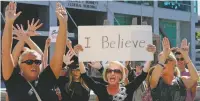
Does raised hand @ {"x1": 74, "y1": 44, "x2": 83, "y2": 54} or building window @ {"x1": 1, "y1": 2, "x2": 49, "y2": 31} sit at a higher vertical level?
building window @ {"x1": 1, "y1": 2, "x2": 49, "y2": 31}

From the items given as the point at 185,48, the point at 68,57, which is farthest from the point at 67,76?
the point at 185,48

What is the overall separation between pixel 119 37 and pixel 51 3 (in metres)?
20.8

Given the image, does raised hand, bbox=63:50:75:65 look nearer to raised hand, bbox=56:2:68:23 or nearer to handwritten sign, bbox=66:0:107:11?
raised hand, bbox=56:2:68:23

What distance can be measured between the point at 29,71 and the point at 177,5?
110 feet

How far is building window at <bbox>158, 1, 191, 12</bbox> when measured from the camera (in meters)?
34.5

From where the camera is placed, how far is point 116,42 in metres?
4.88

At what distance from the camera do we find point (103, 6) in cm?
2895

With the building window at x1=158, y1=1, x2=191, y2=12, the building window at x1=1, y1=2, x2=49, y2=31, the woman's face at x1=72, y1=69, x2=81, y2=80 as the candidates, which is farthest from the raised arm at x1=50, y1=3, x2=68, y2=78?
the building window at x1=158, y1=1, x2=191, y2=12

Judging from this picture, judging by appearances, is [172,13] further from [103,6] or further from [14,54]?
[14,54]

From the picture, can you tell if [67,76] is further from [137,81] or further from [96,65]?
[137,81]

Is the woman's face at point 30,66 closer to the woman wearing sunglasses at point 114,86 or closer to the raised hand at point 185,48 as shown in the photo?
the woman wearing sunglasses at point 114,86

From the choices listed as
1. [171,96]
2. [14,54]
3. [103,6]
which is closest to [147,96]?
[171,96]

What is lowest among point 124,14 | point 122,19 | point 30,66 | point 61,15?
point 30,66

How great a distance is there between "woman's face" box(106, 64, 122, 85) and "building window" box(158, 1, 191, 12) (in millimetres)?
30024
